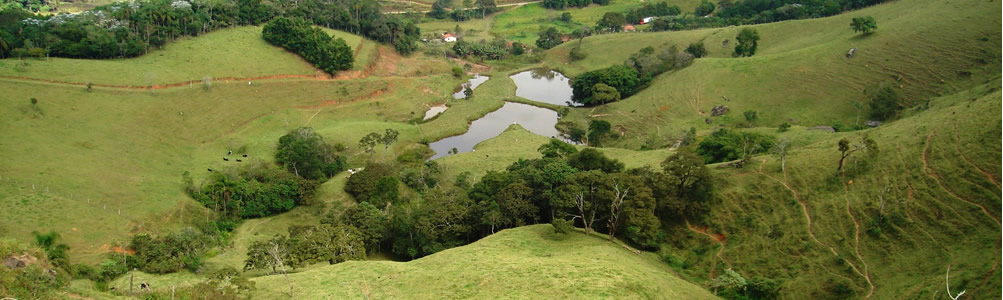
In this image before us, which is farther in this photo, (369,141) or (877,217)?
(369,141)

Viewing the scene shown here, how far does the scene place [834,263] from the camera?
37.1 meters

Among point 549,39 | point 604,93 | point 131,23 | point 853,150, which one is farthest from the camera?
point 549,39

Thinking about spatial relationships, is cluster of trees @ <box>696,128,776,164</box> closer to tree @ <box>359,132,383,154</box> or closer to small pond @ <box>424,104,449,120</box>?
tree @ <box>359,132,383,154</box>

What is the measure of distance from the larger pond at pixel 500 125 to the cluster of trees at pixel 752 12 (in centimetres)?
5390

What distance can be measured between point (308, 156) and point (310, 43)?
3798 cm

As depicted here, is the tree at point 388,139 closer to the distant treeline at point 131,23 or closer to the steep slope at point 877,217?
the steep slope at point 877,217

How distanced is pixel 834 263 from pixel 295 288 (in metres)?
31.6

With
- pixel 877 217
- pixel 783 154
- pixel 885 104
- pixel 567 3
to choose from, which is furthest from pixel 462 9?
pixel 877 217

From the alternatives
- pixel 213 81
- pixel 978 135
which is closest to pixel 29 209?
pixel 213 81

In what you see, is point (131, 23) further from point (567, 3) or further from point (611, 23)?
point (567, 3)

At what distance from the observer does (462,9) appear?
17275cm

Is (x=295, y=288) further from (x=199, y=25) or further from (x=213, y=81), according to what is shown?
(x=199, y=25)

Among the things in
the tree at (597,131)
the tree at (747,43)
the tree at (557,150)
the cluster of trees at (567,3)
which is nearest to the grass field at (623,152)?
the tree at (597,131)

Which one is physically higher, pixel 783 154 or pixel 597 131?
pixel 783 154
